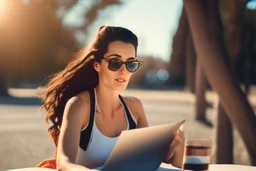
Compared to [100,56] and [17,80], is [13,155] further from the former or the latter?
[17,80]

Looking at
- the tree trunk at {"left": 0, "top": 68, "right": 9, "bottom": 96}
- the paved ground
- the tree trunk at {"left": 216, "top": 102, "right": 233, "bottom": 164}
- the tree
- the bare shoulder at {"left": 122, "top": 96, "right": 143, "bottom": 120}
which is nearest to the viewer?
the bare shoulder at {"left": 122, "top": 96, "right": 143, "bottom": 120}

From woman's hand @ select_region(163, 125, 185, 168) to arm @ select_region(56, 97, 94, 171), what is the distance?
0.43 meters

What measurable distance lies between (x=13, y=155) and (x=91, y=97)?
5.64 metres

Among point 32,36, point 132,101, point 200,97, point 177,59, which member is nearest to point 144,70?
point 177,59

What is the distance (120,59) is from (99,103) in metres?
0.27

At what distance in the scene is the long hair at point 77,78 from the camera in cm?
253

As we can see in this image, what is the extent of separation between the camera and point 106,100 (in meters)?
2.58

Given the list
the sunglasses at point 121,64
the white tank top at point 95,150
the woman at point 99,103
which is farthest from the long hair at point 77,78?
the white tank top at point 95,150

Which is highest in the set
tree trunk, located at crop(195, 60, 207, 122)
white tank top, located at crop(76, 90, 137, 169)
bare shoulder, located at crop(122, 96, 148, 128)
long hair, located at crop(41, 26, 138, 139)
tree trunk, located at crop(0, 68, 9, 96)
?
long hair, located at crop(41, 26, 138, 139)

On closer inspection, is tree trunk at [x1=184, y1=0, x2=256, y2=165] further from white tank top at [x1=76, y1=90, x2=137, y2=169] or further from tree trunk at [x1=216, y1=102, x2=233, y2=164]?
white tank top at [x1=76, y1=90, x2=137, y2=169]

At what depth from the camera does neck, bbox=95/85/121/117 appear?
2555 millimetres

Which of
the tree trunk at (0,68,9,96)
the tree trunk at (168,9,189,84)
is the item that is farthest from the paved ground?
the tree trunk at (168,9,189,84)

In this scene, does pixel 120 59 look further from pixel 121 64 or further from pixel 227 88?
pixel 227 88

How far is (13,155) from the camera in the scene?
7.85 metres
